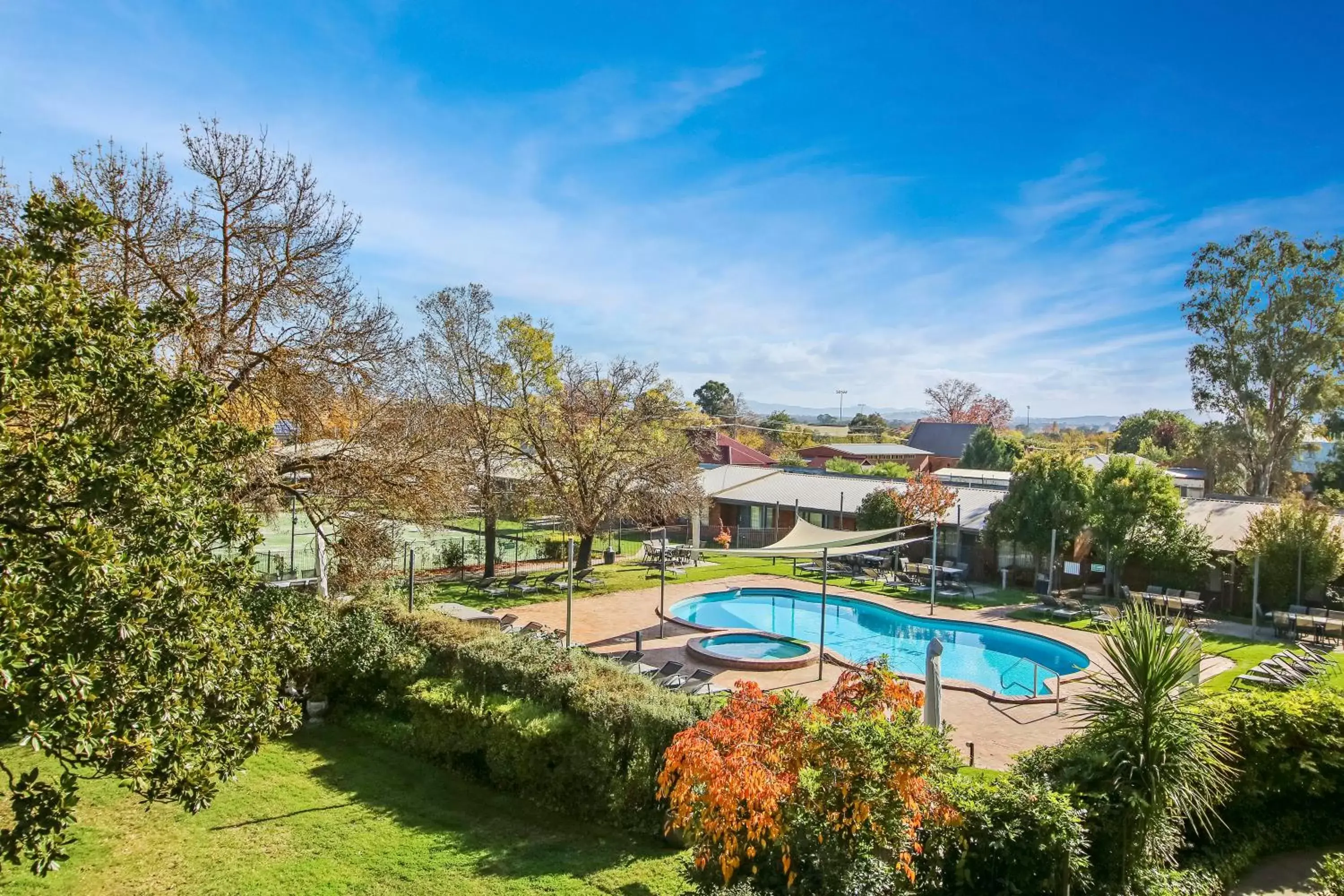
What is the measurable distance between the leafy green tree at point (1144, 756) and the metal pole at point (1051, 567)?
14.7 meters

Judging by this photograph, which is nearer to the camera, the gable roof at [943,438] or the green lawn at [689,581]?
the green lawn at [689,581]

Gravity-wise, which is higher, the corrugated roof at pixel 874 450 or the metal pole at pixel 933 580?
→ the corrugated roof at pixel 874 450

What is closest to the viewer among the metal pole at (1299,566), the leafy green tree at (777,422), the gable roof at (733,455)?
the metal pole at (1299,566)

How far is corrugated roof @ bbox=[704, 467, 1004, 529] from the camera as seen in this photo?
25516mm

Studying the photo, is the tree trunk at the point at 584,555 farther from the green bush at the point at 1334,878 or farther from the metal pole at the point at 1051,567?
the green bush at the point at 1334,878

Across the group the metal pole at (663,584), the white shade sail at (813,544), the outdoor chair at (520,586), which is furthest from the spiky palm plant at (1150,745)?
the outdoor chair at (520,586)

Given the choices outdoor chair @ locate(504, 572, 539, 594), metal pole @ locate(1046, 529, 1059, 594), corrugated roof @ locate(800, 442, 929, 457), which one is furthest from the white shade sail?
corrugated roof @ locate(800, 442, 929, 457)

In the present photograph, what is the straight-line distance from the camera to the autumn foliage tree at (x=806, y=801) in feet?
17.1

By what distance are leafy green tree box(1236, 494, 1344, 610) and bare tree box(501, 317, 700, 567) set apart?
15.2 metres

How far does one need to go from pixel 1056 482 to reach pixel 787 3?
15284mm

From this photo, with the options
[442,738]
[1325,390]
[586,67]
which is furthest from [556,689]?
[1325,390]

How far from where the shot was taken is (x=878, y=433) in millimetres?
85000

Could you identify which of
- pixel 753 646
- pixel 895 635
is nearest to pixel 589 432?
pixel 753 646

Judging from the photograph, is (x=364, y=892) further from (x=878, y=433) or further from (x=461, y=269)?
(x=878, y=433)
